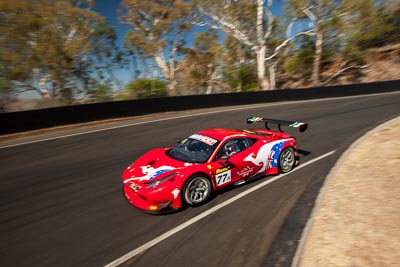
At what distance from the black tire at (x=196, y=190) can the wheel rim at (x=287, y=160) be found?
2.35 m

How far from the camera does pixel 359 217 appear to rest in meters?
5.36

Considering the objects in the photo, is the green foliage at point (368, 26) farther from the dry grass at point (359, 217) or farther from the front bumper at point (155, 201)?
the front bumper at point (155, 201)

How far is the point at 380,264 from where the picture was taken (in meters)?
4.20

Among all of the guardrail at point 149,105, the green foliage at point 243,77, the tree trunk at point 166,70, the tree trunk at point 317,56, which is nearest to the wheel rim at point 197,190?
the guardrail at point 149,105

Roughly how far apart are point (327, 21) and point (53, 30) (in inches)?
1026

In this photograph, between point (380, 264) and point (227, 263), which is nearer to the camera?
point (380, 264)

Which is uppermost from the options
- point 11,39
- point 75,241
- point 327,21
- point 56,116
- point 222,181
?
point 327,21

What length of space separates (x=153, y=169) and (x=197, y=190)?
997 mm

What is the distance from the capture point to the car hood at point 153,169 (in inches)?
244

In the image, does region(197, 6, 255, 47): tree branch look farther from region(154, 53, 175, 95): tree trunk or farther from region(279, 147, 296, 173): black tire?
region(279, 147, 296, 173): black tire

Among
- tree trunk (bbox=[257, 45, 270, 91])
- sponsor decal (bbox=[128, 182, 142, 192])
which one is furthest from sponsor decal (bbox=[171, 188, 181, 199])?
tree trunk (bbox=[257, 45, 270, 91])

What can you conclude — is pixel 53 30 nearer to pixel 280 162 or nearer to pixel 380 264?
pixel 280 162

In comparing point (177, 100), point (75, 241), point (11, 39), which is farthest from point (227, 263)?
point (11, 39)

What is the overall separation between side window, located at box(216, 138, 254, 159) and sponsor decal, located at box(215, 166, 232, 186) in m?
0.30
